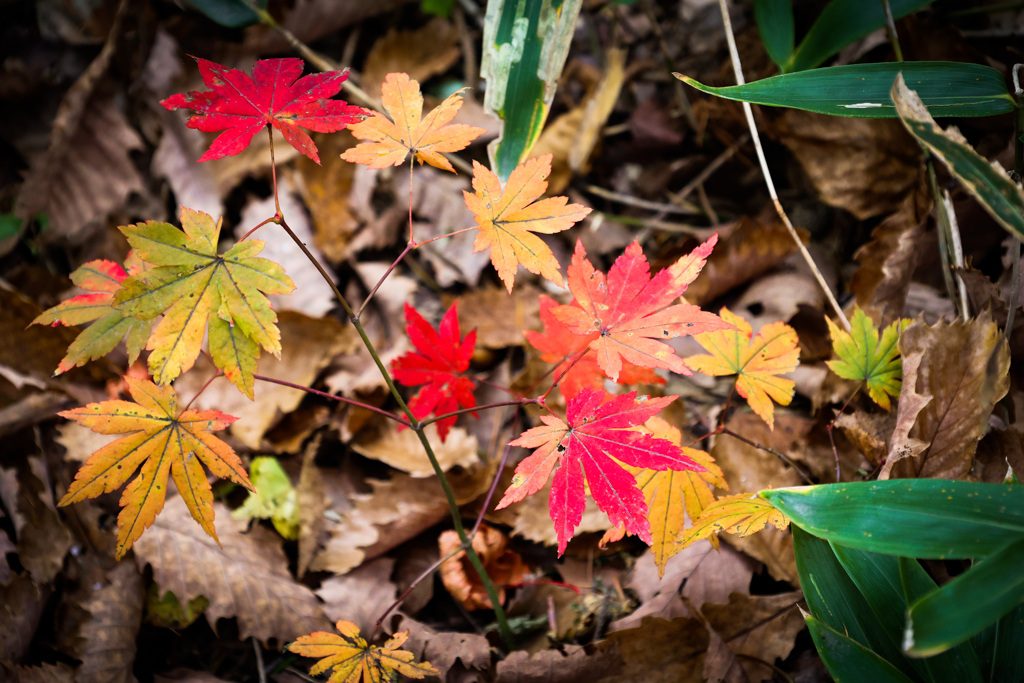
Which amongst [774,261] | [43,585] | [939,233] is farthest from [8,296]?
[939,233]

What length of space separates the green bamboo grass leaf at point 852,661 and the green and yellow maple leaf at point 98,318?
0.97 metres

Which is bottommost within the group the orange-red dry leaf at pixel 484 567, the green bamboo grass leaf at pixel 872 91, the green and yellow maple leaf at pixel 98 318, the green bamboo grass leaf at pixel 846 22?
the orange-red dry leaf at pixel 484 567

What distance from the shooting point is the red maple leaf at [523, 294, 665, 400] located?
3.06 ft

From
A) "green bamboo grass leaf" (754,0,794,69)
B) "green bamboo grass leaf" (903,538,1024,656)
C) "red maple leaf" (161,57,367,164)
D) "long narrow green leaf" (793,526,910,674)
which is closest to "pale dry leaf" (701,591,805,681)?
"long narrow green leaf" (793,526,910,674)

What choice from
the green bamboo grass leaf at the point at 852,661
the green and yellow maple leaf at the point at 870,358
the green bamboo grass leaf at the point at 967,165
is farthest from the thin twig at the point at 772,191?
the green bamboo grass leaf at the point at 852,661

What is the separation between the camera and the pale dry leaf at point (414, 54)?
67.5 inches

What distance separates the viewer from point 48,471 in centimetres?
122

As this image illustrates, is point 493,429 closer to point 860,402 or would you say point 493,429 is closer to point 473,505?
point 473,505

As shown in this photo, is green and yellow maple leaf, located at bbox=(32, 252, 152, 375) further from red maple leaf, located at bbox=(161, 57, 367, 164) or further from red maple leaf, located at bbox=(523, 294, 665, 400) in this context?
red maple leaf, located at bbox=(523, 294, 665, 400)

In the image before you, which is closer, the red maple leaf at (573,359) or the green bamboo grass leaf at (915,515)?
the green bamboo grass leaf at (915,515)

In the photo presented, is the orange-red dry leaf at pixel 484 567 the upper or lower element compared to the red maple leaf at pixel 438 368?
lower

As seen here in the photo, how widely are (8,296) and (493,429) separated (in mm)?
1173

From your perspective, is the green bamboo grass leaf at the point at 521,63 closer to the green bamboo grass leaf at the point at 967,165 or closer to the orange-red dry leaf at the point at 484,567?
the green bamboo grass leaf at the point at 967,165

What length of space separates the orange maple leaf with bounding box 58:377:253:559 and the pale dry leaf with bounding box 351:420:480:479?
0.51 metres
